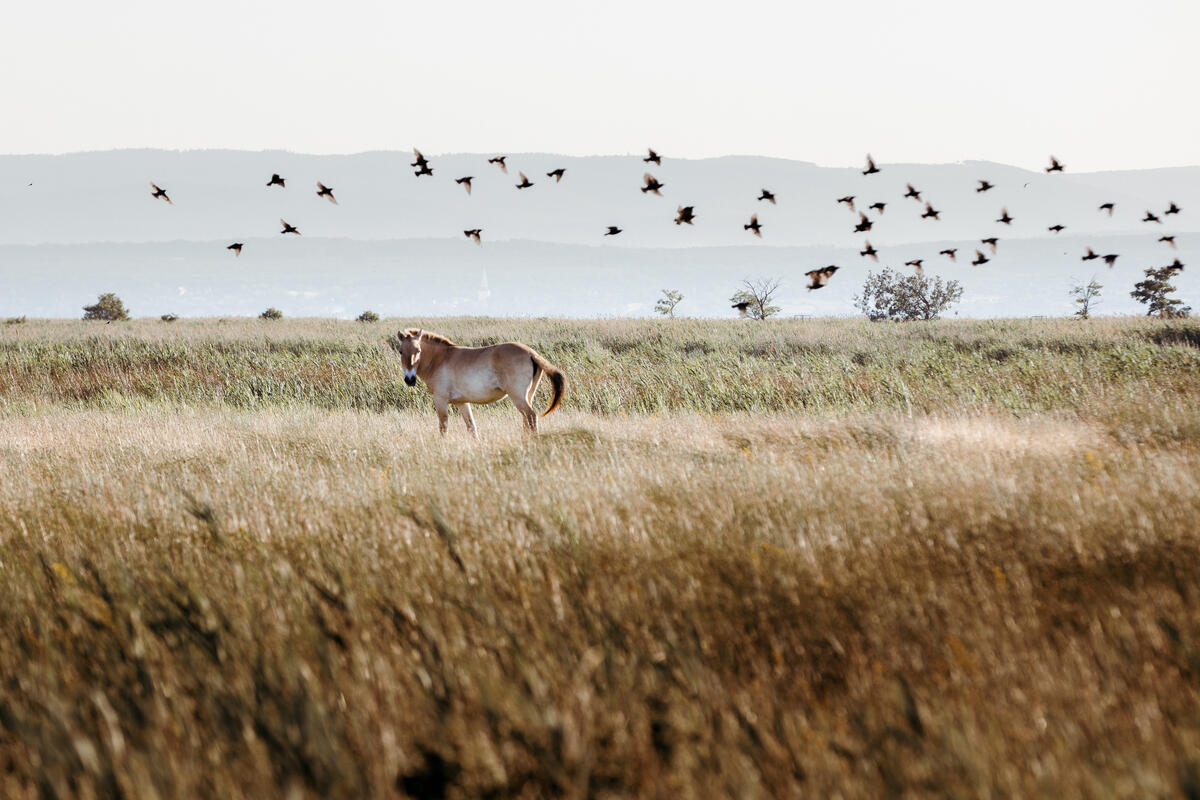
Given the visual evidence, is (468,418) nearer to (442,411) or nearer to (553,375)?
(442,411)

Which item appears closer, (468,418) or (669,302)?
(468,418)

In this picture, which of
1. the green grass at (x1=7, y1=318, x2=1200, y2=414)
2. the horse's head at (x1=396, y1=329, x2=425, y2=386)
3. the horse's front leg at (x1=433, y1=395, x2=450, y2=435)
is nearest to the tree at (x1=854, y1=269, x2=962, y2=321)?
the green grass at (x1=7, y1=318, x2=1200, y2=414)

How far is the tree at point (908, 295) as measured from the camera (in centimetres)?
5688

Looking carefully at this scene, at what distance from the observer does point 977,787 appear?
2041mm

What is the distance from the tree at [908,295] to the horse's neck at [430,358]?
158 feet

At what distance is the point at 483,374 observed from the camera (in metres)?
11.5

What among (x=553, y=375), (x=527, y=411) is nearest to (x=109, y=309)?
(x=527, y=411)

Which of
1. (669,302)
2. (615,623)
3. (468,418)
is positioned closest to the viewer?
(615,623)

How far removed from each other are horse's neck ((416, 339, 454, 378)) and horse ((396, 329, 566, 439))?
1cm

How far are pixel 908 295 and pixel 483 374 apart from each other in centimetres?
5186

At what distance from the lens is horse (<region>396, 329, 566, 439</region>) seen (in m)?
11.4

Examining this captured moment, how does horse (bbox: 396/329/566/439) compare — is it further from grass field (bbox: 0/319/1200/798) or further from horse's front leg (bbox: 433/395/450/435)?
grass field (bbox: 0/319/1200/798)

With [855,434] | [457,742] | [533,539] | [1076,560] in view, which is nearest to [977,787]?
[457,742]

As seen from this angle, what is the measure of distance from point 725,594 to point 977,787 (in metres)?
1.66
